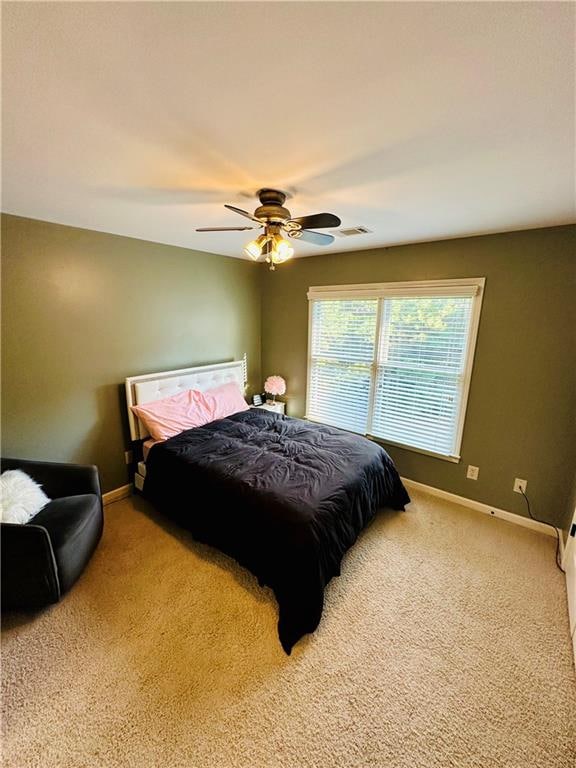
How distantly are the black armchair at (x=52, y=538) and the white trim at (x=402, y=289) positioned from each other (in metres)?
2.80

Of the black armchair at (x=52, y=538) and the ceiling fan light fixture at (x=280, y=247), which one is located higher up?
the ceiling fan light fixture at (x=280, y=247)

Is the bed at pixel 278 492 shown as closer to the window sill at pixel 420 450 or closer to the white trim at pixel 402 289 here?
the window sill at pixel 420 450

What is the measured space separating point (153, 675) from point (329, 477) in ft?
4.50

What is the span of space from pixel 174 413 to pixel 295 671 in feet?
6.90

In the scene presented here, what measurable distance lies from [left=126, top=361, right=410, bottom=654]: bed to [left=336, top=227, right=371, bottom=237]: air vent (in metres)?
1.75

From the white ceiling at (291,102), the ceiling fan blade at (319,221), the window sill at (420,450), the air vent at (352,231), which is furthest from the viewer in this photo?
the window sill at (420,450)

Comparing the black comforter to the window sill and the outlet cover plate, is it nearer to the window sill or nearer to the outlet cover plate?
the window sill

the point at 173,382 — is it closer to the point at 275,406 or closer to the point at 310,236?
the point at 275,406

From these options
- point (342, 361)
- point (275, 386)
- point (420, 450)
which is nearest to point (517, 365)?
point (420, 450)

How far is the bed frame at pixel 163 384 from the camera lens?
9.23 ft

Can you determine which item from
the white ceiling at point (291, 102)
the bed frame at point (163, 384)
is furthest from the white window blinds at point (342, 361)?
the white ceiling at point (291, 102)

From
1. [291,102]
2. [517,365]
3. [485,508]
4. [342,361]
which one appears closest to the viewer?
[291,102]

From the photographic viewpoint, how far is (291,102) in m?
1.02

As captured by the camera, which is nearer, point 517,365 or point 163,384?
point 517,365
